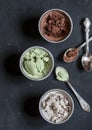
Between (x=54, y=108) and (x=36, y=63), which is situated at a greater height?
(x=36, y=63)

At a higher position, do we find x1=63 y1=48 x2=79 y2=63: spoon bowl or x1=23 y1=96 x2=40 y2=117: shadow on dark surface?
x1=63 y1=48 x2=79 y2=63: spoon bowl

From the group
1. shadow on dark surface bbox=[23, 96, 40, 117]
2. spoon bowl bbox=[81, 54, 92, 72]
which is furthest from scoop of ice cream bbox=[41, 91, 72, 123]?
spoon bowl bbox=[81, 54, 92, 72]

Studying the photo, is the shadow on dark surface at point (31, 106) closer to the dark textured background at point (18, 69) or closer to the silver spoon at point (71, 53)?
the dark textured background at point (18, 69)

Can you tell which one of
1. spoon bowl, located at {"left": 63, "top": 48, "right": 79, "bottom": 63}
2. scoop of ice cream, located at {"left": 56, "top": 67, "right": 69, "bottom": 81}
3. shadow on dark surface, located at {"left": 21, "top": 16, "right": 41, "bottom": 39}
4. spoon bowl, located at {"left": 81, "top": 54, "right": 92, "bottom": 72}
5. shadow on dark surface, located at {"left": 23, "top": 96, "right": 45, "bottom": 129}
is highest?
shadow on dark surface, located at {"left": 21, "top": 16, "right": 41, "bottom": 39}

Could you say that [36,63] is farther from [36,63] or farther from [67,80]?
[67,80]

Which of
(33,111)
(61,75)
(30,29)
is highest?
(30,29)

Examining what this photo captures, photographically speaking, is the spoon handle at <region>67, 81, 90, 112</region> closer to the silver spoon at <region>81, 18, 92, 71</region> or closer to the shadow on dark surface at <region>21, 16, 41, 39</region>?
the silver spoon at <region>81, 18, 92, 71</region>

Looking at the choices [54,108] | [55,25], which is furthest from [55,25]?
[54,108]
